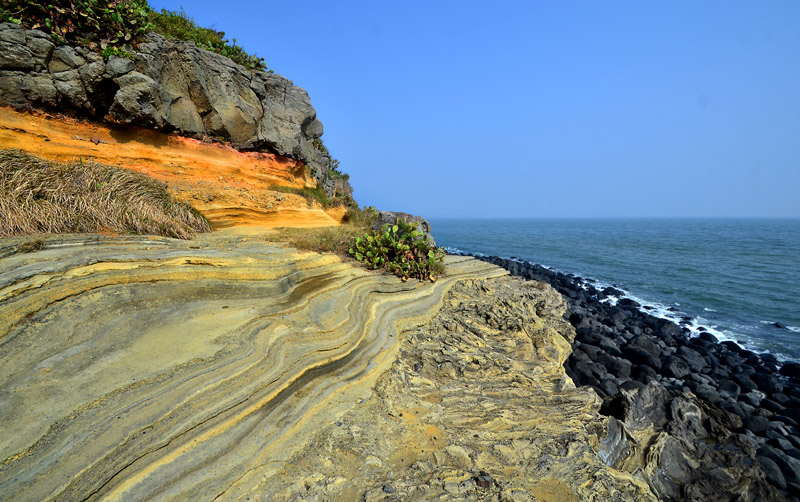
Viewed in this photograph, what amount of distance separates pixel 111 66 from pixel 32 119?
7.44 feet

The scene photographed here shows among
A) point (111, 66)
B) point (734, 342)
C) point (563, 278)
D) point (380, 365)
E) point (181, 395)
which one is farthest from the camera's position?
point (563, 278)

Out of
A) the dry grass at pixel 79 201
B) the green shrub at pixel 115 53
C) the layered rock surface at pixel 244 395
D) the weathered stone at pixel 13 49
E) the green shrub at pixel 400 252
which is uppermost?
the green shrub at pixel 115 53

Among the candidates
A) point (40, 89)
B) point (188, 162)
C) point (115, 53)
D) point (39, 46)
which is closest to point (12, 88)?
point (40, 89)

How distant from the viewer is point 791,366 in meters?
13.0

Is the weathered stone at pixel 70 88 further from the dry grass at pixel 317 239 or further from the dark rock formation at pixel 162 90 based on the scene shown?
the dry grass at pixel 317 239

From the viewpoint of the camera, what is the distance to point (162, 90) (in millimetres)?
10953

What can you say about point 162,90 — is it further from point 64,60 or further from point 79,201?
point 79,201

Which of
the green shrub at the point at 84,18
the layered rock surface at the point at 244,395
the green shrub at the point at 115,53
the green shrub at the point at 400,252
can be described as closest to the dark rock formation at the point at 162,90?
the green shrub at the point at 115,53

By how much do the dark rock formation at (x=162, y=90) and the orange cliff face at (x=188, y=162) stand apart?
414mm

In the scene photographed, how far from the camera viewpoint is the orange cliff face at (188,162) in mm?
9133

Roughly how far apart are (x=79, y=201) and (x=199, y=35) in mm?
9299

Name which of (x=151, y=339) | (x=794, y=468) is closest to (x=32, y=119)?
(x=151, y=339)

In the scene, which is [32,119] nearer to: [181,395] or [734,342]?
[181,395]

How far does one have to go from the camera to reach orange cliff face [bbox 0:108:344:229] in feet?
30.0
